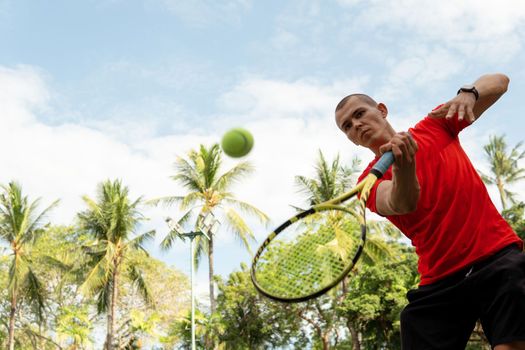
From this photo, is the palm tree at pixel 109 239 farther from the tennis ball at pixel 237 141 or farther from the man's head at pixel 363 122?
the man's head at pixel 363 122

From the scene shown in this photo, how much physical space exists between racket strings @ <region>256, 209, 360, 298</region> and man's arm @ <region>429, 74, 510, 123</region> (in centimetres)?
83

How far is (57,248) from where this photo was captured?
37.2 m

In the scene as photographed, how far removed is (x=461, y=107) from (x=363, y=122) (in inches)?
22.6

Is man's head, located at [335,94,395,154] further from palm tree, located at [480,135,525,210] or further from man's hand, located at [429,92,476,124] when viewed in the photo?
palm tree, located at [480,135,525,210]

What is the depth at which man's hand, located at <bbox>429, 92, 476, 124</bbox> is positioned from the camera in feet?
9.34

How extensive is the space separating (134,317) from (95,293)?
11.0 feet

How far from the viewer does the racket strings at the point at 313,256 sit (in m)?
3.08

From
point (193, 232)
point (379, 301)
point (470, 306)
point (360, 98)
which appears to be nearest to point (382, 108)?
point (360, 98)

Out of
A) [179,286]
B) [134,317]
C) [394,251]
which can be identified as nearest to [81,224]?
[134,317]

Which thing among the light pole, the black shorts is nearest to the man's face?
the black shorts

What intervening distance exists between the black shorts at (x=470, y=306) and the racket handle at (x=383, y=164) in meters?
0.65

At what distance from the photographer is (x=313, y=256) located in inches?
130

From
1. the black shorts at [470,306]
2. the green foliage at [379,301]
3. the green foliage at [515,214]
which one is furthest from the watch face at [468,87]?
the green foliage at [515,214]

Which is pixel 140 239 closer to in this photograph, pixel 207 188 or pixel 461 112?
pixel 207 188
